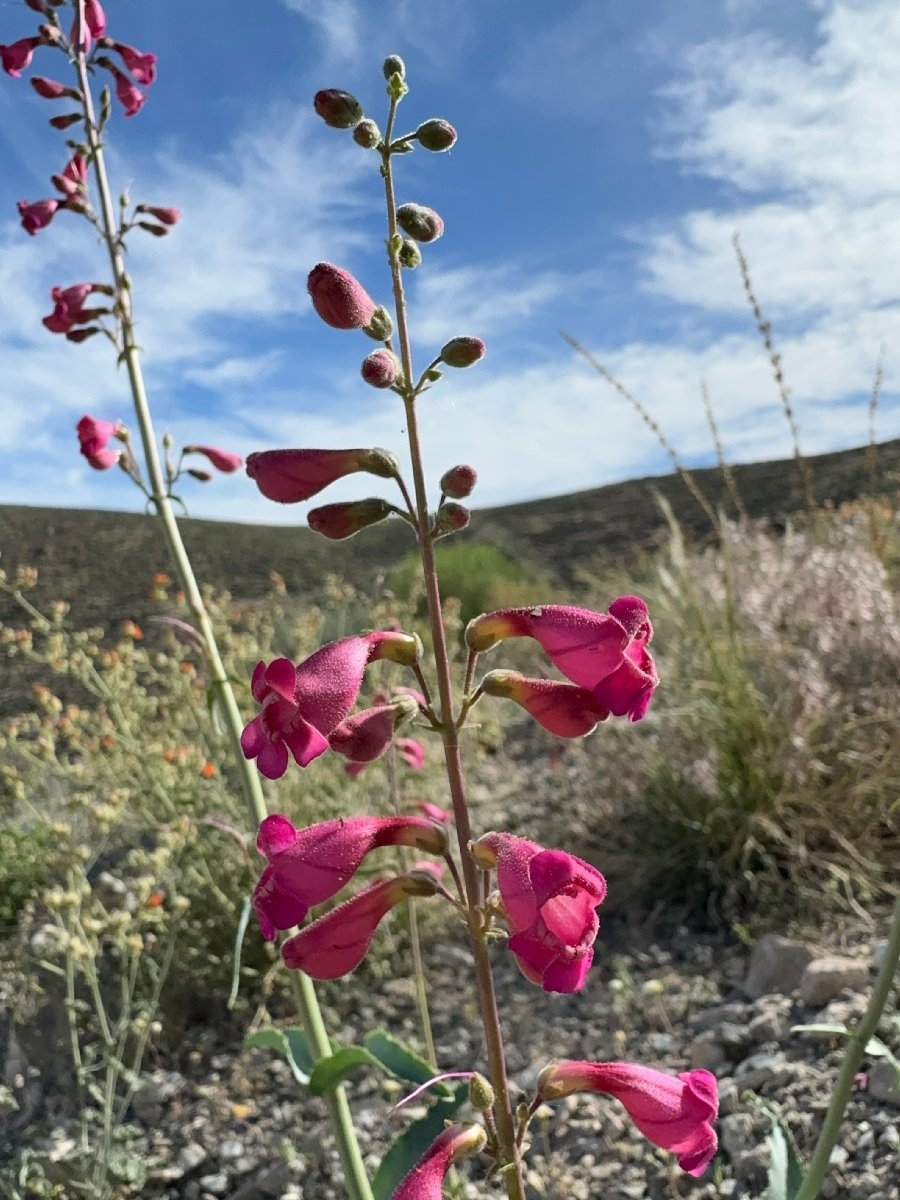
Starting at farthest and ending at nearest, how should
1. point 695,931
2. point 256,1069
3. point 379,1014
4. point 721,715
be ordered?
point 721,715 → point 695,931 → point 379,1014 → point 256,1069

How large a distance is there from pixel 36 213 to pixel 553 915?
2324 mm

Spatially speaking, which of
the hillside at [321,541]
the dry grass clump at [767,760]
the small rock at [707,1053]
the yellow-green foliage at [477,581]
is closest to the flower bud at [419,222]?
the small rock at [707,1053]

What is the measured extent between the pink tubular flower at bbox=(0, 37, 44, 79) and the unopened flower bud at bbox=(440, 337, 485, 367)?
2055 millimetres

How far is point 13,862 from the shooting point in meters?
4.18

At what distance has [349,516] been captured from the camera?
1318mm

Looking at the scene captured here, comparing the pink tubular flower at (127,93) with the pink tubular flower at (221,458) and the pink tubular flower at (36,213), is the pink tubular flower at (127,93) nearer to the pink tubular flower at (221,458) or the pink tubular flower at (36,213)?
the pink tubular flower at (36,213)

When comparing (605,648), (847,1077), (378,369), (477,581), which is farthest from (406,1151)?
(477,581)

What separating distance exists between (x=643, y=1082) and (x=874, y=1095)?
4.74ft

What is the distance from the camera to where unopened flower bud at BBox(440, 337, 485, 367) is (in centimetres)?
132

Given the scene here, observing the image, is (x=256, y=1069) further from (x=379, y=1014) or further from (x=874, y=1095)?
(x=874, y=1095)

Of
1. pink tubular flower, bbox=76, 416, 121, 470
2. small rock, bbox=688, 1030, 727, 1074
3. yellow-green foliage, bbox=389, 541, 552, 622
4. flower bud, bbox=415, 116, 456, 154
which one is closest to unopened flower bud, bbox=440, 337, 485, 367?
flower bud, bbox=415, 116, 456, 154

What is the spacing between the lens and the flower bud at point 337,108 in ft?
4.52

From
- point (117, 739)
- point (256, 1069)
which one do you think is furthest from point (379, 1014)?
point (117, 739)

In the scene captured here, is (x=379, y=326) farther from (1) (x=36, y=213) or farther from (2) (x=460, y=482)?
(1) (x=36, y=213)
